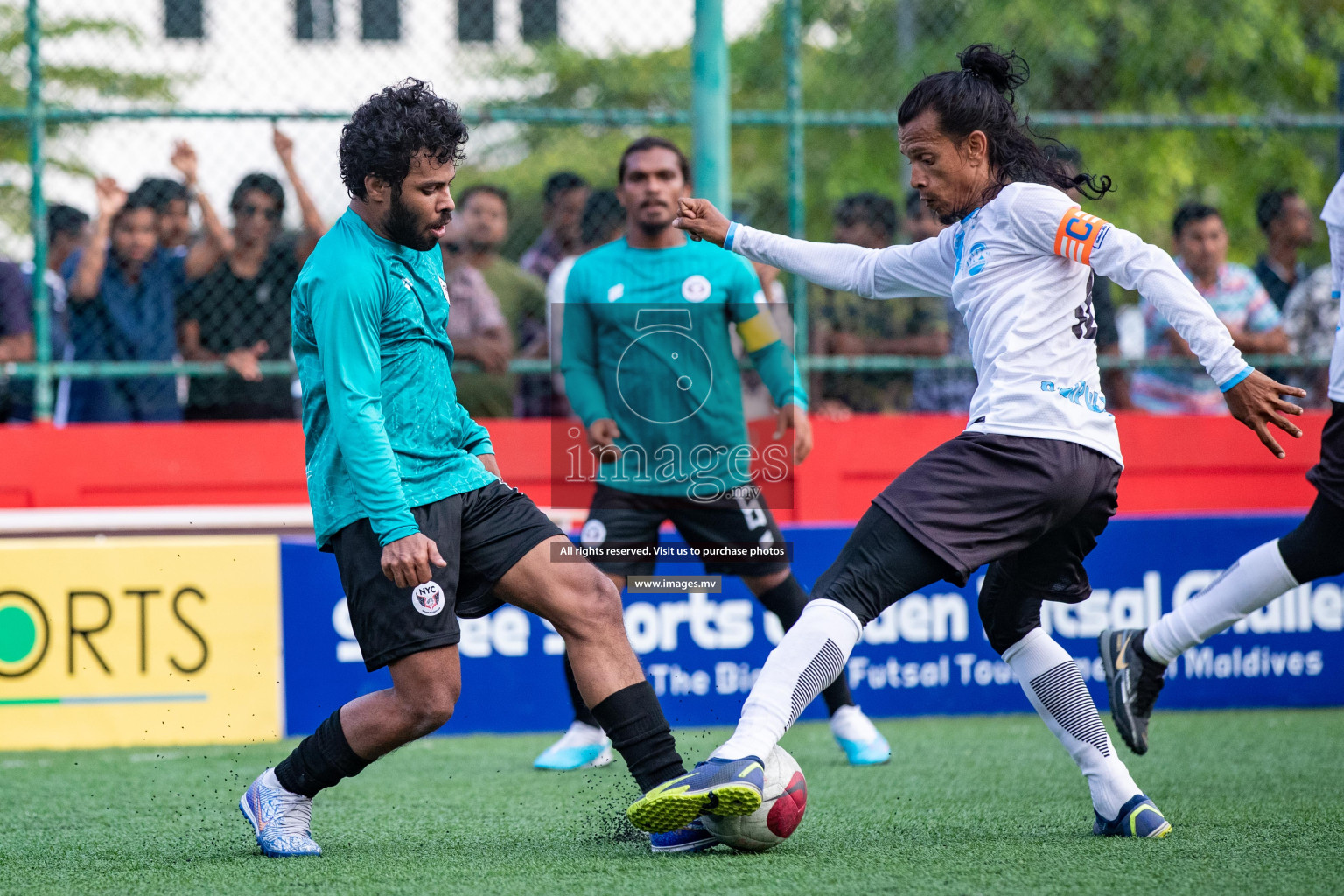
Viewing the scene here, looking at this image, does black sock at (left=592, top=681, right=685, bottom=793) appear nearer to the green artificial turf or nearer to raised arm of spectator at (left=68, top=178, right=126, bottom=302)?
the green artificial turf

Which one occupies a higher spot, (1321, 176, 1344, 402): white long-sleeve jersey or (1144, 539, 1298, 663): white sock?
(1321, 176, 1344, 402): white long-sleeve jersey

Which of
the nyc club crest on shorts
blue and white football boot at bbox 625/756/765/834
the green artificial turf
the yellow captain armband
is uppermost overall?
the yellow captain armband

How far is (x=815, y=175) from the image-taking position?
45.3 ft

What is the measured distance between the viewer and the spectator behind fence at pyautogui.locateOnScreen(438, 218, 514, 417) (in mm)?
6934

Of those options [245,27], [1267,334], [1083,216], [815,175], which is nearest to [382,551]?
[1083,216]

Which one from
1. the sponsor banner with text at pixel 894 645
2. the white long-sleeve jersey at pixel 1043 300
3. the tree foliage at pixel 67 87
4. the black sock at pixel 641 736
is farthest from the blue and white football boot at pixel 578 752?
the tree foliage at pixel 67 87

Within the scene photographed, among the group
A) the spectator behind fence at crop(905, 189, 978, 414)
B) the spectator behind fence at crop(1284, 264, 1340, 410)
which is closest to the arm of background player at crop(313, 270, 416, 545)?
the spectator behind fence at crop(905, 189, 978, 414)

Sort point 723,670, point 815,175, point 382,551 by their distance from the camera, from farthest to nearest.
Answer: point 815,175 < point 723,670 < point 382,551

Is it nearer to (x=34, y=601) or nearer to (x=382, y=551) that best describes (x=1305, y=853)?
(x=382, y=551)

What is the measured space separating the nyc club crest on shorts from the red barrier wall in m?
3.25

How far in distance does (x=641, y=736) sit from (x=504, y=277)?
421 centimetres

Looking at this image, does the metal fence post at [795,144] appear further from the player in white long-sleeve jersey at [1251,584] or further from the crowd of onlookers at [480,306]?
the player in white long-sleeve jersey at [1251,584]

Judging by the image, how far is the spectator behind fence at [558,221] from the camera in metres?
7.77

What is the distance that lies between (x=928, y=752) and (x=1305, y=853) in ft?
→ 7.31
